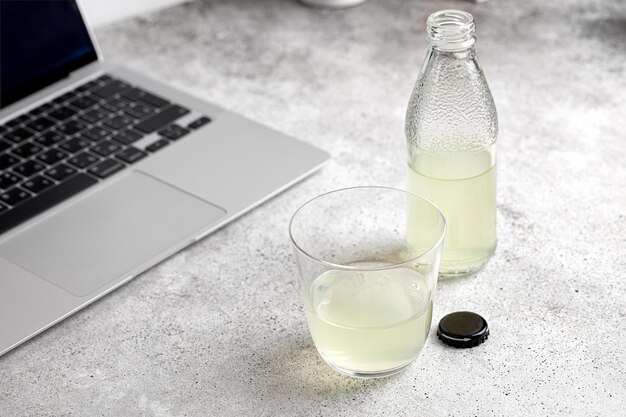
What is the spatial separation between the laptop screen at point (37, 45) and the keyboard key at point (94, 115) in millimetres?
107

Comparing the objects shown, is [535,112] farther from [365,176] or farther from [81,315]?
[81,315]

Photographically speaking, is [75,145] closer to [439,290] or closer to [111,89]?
[111,89]

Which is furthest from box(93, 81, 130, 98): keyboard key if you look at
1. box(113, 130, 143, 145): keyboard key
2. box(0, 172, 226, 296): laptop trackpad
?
box(0, 172, 226, 296): laptop trackpad

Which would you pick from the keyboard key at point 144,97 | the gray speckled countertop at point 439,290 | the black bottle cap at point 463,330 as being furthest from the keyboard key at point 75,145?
the black bottle cap at point 463,330

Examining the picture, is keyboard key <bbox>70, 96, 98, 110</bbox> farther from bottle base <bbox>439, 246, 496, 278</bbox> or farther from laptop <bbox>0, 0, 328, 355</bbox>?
bottle base <bbox>439, 246, 496, 278</bbox>

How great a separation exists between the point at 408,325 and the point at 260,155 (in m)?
0.38

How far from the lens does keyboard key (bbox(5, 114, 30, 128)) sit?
1112mm

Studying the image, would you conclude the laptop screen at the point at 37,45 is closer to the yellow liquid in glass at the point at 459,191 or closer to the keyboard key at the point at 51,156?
the keyboard key at the point at 51,156

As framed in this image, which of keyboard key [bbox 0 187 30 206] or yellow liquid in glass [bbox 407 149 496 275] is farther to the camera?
keyboard key [bbox 0 187 30 206]

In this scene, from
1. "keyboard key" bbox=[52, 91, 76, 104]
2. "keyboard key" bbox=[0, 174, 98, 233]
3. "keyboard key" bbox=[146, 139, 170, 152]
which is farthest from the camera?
"keyboard key" bbox=[52, 91, 76, 104]

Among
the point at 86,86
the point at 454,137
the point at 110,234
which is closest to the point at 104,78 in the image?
the point at 86,86

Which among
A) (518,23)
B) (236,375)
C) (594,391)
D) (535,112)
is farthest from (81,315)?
(518,23)

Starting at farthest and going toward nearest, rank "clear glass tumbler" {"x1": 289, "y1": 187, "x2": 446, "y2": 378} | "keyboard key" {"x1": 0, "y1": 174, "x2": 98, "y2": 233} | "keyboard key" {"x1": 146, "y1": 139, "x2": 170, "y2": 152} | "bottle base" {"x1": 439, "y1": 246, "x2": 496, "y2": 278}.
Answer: "keyboard key" {"x1": 146, "y1": 139, "x2": 170, "y2": 152} → "keyboard key" {"x1": 0, "y1": 174, "x2": 98, "y2": 233} → "bottle base" {"x1": 439, "y1": 246, "x2": 496, "y2": 278} → "clear glass tumbler" {"x1": 289, "y1": 187, "x2": 446, "y2": 378}

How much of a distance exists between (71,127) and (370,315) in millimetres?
546
